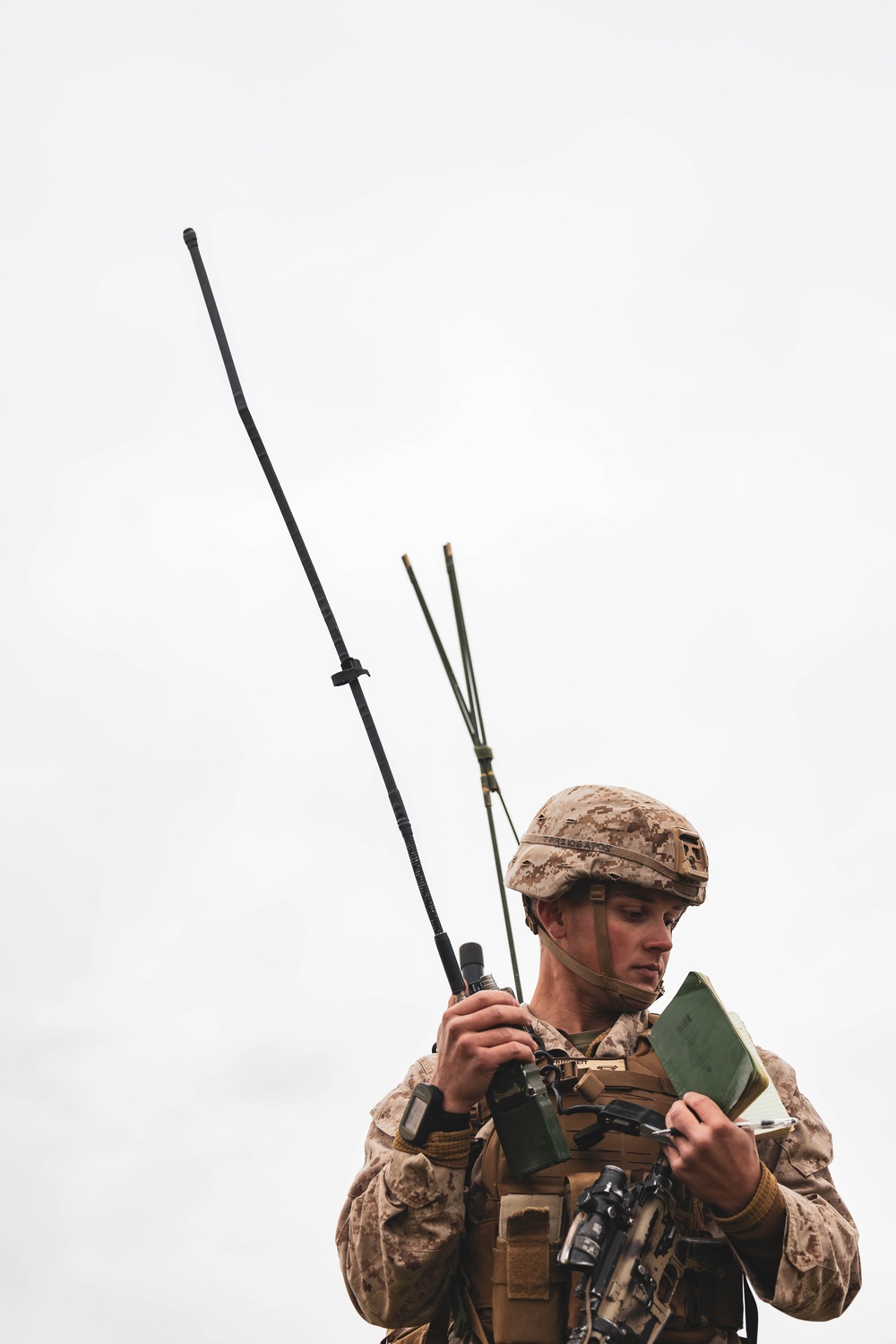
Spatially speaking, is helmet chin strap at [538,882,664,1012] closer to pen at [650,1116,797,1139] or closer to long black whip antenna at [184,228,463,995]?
long black whip antenna at [184,228,463,995]

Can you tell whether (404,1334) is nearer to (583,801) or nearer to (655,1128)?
(655,1128)

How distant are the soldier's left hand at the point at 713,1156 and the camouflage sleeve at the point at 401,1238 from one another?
35.7 inches

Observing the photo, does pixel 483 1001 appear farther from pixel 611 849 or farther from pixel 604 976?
pixel 611 849

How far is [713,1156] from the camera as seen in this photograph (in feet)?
16.4

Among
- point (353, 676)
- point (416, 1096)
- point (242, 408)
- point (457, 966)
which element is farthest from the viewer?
point (242, 408)

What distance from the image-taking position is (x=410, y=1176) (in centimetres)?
546

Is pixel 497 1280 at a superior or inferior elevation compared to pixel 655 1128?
inferior

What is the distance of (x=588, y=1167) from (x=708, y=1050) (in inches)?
26.9

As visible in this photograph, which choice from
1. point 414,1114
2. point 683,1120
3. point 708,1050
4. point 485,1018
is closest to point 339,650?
point 485,1018

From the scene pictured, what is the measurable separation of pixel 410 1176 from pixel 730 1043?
1.29 meters

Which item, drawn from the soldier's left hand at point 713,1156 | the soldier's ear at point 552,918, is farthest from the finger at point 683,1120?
the soldier's ear at point 552,918

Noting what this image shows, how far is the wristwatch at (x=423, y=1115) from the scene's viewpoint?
17.9 ft

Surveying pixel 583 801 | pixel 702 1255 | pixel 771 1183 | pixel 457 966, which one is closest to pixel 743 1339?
pixel 702 1255

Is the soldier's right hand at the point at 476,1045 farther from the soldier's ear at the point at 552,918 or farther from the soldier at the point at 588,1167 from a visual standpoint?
the soldier's ear at the point at 552,918
